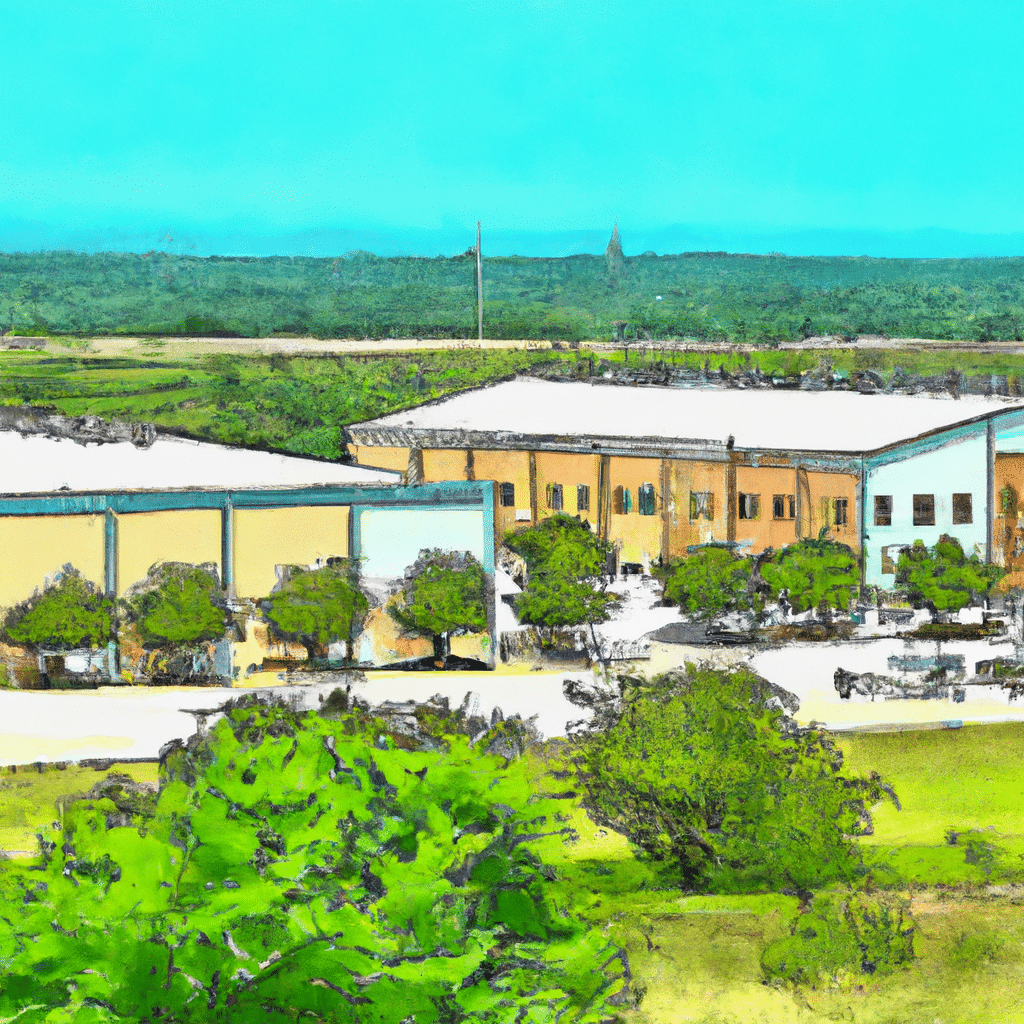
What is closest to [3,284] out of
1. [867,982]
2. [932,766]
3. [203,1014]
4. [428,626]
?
[428,626]

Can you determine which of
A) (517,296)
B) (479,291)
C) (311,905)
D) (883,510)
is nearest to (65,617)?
(311,905)

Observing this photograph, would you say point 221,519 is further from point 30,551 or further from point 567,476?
point 567,476

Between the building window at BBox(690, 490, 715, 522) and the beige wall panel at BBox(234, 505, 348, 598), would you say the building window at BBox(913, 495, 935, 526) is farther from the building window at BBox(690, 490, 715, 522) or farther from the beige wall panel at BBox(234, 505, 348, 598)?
the beige wall panel at BBox(234, 505, 348, 598)

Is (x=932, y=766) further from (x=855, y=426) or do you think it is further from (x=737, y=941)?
(x=855, y=426)

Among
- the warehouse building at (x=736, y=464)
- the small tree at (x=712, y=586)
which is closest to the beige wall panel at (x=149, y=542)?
the warehouse building at (x=736, y=464)

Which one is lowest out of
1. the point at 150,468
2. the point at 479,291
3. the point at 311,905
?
the point at 311,905
